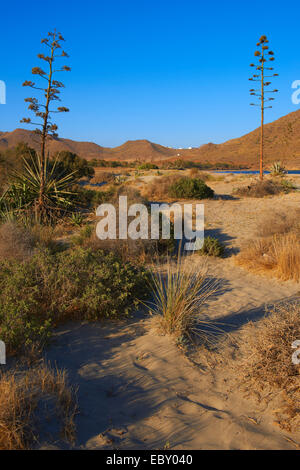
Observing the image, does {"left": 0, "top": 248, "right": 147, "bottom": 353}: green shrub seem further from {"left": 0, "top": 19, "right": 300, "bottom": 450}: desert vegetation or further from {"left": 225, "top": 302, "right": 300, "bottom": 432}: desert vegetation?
{"left": 225, "top": 302, "right": 300, "bottom": 432}: desert vegetation

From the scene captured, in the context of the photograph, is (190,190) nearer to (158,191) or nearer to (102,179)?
(158,191)

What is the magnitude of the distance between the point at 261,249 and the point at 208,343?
3.75 m

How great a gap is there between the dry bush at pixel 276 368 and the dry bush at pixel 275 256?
3004 millimetres

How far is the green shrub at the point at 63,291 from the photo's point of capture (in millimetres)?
3721

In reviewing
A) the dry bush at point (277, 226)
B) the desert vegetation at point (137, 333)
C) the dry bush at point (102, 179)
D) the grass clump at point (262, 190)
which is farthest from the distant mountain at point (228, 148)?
the desert vegetation at point (137, 333)

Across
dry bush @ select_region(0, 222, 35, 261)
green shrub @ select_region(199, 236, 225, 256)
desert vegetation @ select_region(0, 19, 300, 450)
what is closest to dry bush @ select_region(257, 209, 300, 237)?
desert vegetation @ select_region(0, 19, 300, 450)

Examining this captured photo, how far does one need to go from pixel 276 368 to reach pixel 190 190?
1140cm

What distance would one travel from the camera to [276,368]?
3.05 metres

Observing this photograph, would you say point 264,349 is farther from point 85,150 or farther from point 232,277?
point 85,150

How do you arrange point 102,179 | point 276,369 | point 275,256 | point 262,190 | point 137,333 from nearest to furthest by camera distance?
point 276,369 → point 137,333 → point 275,256 → point 262,190 → point 102,179

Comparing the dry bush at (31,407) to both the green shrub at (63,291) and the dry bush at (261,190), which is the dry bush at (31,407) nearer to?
the green shrub at (63,291)

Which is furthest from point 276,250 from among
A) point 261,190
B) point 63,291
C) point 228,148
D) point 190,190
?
point 228,148

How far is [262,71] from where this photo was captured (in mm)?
18141

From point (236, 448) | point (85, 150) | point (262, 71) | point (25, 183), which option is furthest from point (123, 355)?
point (85, 150)
